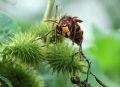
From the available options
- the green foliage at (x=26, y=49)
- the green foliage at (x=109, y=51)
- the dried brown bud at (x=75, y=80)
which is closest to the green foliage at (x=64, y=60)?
the green foliage at (x=26, y=49)

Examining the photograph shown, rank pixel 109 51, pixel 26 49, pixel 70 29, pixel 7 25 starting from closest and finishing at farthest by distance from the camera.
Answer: pixel 70 29 → pixel 26 49 → pixel 7 25 → pixel 109 51

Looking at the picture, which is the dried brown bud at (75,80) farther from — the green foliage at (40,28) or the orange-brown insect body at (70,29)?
the green foliage at (40,28)

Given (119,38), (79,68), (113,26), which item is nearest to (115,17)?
(113,26)

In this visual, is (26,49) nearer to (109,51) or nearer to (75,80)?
(75,80)

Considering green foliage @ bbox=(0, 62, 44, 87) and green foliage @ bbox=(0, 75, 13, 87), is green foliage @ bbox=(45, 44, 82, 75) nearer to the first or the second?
green foliage @ bbox=(0, 62, 44, 87)

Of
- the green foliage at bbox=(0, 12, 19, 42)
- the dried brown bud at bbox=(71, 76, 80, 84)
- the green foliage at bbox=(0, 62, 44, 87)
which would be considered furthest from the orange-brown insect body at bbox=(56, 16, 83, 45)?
the green foliage at bbox=(0, 12, 19, 42)

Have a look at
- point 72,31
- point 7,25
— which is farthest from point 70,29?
point 7,25
